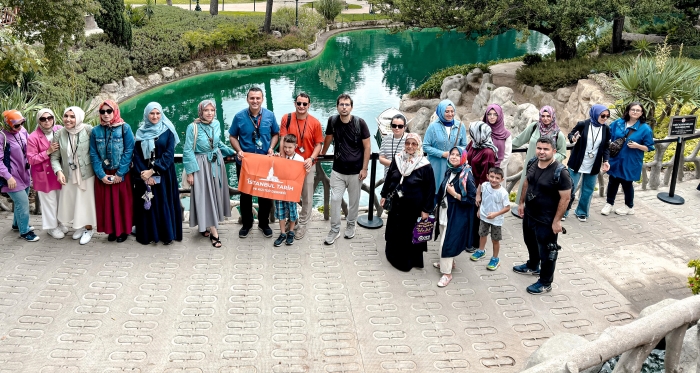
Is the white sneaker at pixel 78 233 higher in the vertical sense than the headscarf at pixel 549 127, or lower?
lower

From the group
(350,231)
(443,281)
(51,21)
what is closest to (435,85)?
(51,21)

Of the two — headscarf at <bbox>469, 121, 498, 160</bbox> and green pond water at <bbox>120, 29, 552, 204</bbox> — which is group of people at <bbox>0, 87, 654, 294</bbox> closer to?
headscarf at <bbox>469, 121, 498, 160</bbox>

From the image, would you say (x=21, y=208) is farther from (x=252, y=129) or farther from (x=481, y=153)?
(x=481, y=153)

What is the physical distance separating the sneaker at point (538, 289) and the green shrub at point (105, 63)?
1659 centimetres

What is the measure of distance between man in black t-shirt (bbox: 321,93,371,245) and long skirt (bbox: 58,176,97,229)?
247 cm

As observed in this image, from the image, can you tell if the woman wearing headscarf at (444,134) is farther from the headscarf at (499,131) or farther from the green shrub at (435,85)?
the green shrub at (435,85)

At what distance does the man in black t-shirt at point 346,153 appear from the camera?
589 cm

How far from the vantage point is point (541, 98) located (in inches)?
640

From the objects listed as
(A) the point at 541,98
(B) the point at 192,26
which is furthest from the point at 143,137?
(B) the point at 192,26

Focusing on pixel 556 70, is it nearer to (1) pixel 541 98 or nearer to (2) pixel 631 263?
(1) pixel 541 98

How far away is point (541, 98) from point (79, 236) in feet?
44.2

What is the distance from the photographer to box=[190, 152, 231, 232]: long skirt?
5887 millimetres

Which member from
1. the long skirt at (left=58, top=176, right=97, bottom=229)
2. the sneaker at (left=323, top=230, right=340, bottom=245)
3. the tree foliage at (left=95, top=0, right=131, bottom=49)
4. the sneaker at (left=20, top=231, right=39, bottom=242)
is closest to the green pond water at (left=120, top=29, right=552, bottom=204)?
the tree foliage at (left=95, top=0, right=131, bottom=49)

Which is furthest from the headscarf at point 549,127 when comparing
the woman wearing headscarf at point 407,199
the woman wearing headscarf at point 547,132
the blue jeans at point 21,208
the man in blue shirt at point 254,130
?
the blue jeans at point 21,208
